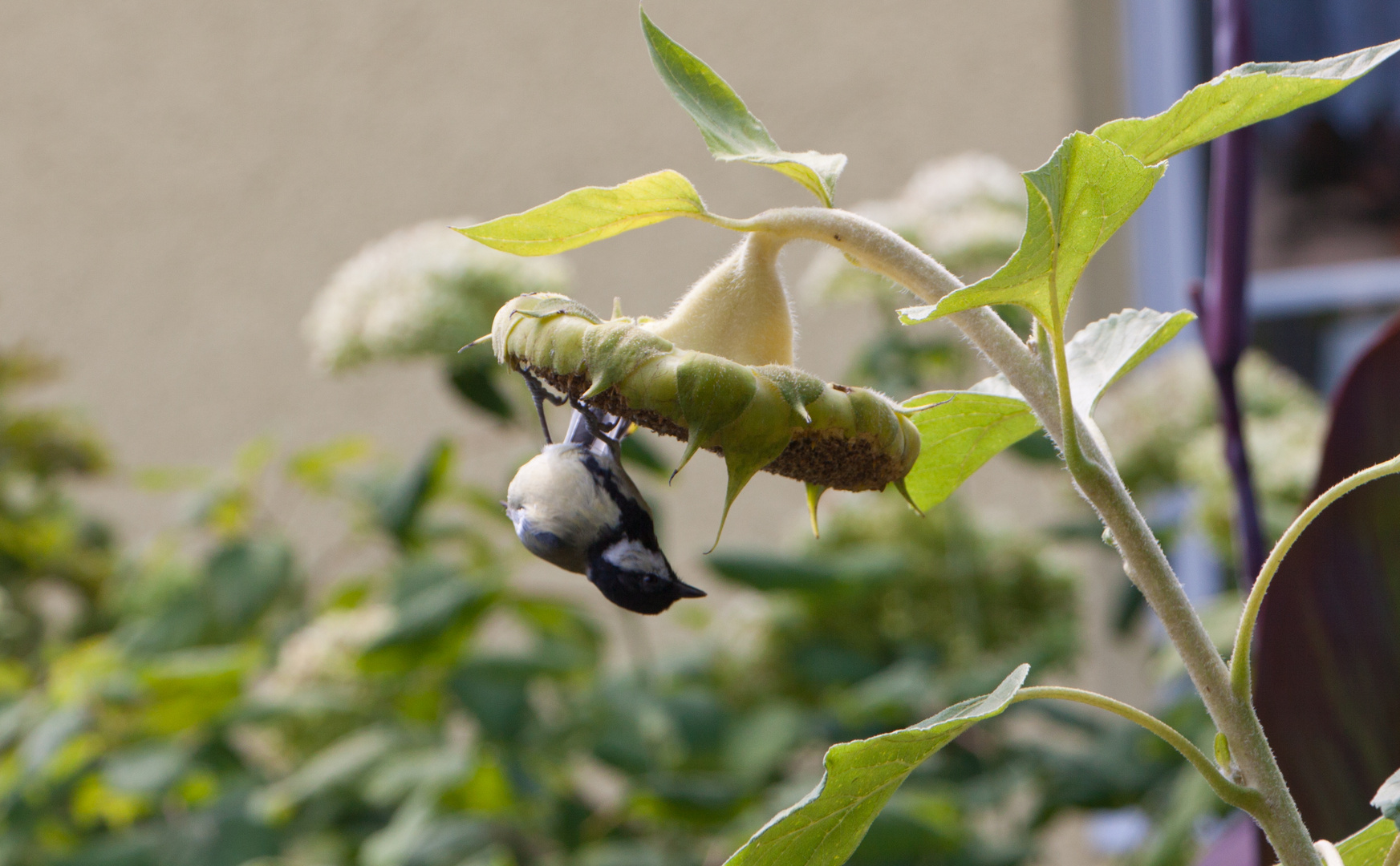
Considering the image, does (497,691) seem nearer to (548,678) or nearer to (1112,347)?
(548,678)

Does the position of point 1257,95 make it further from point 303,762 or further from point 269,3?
point 269,3

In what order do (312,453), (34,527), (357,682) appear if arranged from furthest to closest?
1. (34,527)
2. (312,453)
3. (357,682)

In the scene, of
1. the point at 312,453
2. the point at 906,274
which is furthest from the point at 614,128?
the point at 906,274

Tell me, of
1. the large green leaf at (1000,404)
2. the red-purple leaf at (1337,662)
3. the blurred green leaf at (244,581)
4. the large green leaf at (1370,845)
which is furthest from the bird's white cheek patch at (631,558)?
the blurred green leaf at (244,581)

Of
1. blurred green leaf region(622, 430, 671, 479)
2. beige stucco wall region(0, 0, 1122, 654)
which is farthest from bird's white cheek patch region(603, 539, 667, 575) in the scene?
beige stucco wall region(0, 0, 1122, 654)

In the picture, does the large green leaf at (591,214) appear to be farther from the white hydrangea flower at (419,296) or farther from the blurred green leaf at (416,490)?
the blurred green leaf at (416,490)
